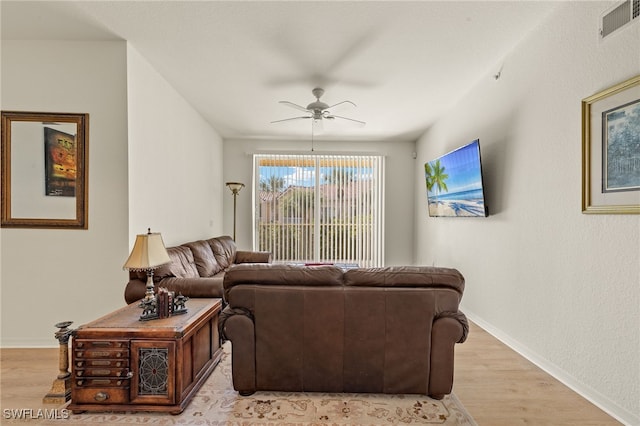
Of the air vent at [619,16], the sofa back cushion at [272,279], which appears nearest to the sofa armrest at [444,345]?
the sofa back cushion at [272,279]

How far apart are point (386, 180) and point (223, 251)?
3669 millimetres

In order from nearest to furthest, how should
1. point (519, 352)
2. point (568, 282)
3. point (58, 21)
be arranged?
point (568, 282) < point (58, 21) < point (519, 352)

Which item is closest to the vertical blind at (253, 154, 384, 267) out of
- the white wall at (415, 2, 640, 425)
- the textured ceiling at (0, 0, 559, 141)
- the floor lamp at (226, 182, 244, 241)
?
the floor lamp at (226, 182, 244, 241)

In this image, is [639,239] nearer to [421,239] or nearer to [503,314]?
[503,314]

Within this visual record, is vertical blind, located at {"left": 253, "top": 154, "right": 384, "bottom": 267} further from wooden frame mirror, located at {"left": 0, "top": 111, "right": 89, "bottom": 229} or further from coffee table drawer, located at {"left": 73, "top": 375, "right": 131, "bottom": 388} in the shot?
coffee table drawer, located at {"left": 73, "top": 375, "right": 131, "bottom": 388}

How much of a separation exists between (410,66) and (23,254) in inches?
165

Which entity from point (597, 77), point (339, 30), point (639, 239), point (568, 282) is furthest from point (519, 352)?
point (339, 30)

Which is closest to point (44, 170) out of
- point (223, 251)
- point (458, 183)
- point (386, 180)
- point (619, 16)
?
point (223, 251)

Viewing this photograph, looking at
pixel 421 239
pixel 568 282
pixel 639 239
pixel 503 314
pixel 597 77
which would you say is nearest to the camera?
pixel 639 239

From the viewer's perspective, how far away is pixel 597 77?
209cm

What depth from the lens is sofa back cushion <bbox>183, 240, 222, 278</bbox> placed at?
12.5ft

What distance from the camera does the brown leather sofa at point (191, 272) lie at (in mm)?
2736

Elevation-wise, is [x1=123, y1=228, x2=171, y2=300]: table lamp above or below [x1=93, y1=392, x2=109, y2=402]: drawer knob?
above

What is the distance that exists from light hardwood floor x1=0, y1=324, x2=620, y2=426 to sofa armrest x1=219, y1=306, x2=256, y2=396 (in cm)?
123
